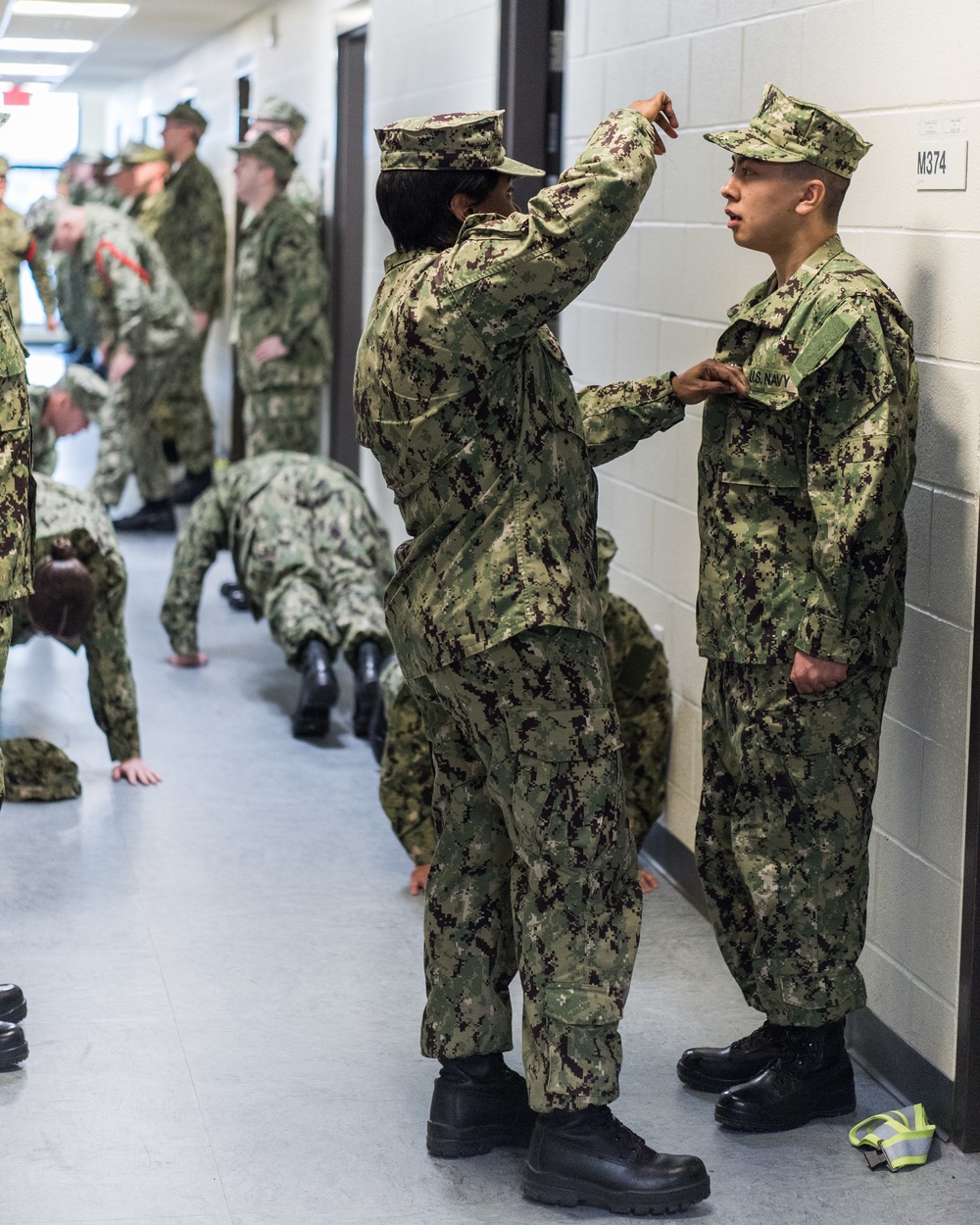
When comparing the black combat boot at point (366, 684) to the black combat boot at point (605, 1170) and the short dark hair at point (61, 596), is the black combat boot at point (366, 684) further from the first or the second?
the black combat boot at point (605, 1170)

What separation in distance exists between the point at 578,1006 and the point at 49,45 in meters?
12.6

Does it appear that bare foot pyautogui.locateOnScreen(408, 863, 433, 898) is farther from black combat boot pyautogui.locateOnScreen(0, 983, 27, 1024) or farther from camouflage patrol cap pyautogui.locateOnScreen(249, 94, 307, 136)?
camouflage patrol cap pyautogui.locateOnScreen(249, 94, 307, 136)

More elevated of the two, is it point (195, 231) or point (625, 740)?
point (195, 231)

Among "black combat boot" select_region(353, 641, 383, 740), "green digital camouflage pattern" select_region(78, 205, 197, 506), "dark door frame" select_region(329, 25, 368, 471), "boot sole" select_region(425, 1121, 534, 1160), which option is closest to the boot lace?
"boot sole" select_region(425, 1121, 534, 1160)

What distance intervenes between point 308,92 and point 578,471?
6214 mm

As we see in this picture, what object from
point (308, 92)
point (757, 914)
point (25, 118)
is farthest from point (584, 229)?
point (25, 118)

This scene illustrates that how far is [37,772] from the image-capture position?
4324 mm

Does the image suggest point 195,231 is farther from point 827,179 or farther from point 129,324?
point 827,179

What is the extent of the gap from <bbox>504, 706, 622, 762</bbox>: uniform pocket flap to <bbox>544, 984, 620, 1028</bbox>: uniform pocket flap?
33cm

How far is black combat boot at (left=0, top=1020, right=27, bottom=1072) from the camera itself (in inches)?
111

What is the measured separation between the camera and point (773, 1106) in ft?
8.70

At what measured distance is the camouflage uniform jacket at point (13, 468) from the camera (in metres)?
2.79

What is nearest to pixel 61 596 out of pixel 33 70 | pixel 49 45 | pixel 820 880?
pixel 820 880

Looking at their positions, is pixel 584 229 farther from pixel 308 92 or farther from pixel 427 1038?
pixel 308 92
